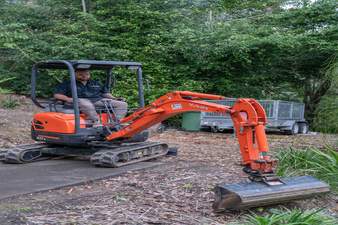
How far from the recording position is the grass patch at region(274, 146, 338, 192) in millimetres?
4625

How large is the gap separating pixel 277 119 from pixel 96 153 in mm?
7986

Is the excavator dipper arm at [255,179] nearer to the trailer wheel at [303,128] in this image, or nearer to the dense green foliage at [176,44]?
the dense green foliage at [176,44]

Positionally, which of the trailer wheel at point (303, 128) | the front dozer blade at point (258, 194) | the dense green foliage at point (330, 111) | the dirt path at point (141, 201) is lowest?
the trailer wheel at point (303, 128)

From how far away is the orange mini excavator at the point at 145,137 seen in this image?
3.44 metres

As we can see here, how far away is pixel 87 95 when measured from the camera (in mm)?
6273

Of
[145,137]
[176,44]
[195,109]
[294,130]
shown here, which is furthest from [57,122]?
[294,130]

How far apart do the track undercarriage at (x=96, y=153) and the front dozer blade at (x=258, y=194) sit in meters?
2.59

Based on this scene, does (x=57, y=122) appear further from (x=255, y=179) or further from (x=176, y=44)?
(x=176, y=44)

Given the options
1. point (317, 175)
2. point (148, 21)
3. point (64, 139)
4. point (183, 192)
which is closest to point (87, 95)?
point (64, 139)

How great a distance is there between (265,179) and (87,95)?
12.8ft

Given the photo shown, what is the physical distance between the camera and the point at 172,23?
51.3 feet

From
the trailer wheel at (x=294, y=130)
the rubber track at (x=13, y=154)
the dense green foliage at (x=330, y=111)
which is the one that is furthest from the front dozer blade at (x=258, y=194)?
the trailer wheel at (x=294, y=130)

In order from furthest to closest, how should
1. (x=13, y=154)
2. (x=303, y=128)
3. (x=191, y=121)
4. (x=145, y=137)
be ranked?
(x=191, y=121), (x=303, y=128), (x=145, y=137), (x=13, y=154)

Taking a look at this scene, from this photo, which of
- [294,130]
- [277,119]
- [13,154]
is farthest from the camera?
[294,130]
